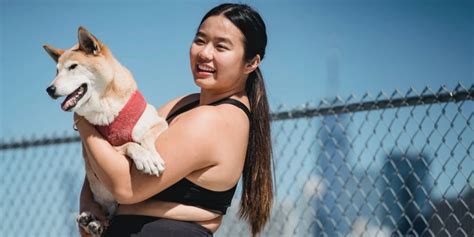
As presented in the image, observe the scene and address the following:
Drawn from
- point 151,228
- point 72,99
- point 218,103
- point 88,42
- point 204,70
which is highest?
point 88,42

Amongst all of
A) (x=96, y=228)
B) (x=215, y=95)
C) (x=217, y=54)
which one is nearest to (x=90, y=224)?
(x=96, y=228)

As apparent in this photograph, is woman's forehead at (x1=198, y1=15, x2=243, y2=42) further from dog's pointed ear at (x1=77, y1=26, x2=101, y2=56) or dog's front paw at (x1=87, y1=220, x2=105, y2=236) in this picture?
dog's front paw at (x1=87, y1=220, x2=105, y2=236)

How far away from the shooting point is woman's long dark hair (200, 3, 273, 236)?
242cm

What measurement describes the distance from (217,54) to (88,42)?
0.45 meters

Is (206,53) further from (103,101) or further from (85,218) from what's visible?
(85,218)

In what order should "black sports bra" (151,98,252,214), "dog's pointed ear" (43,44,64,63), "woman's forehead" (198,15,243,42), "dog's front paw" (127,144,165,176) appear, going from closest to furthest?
"dog's front paw" (127,144,165,176) < "black sports bra" (151,98,252,214) < "woman's forehead" (198,15,243,42) < "dog's pointed ear" (43,44,64,63)

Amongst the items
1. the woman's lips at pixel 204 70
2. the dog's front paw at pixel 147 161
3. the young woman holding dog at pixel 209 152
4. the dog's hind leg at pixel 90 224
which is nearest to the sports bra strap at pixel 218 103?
the young woman holding dog at pixel 209 152

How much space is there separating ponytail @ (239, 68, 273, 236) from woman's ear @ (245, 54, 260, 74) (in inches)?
2.1

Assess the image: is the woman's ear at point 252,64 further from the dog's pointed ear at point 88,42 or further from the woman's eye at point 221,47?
the dog's pointed ear at point 88,42

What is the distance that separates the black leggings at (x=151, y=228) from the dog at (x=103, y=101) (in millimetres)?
170

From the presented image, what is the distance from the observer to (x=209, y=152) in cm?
223

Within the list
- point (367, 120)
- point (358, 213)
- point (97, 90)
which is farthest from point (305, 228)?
point (97, 90)

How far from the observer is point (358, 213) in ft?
12.0

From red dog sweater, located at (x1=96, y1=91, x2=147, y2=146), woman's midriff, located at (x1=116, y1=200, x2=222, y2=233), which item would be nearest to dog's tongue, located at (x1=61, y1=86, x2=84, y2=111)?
red dog sweater, located at (x1=96, y1=91, x2=147, y2=146)
